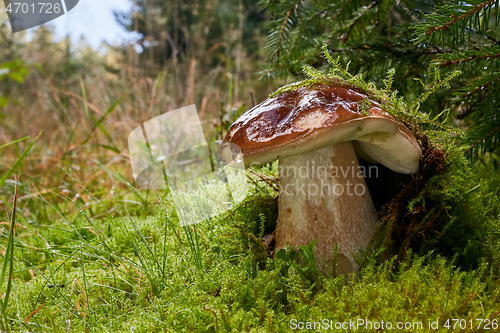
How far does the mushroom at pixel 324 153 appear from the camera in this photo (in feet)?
3.24

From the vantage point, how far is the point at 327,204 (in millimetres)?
1271

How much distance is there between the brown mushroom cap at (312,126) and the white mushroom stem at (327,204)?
0.60 ft

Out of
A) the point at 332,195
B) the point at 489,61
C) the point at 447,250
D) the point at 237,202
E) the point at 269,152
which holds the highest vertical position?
the point at 489,61

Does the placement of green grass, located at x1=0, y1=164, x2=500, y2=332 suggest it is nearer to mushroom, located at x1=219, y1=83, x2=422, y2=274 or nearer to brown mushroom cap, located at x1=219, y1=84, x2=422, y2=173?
mushroom, located at x1=219, y1=83, x2=422, y2=274

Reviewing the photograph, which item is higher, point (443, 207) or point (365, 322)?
point (443, 207)

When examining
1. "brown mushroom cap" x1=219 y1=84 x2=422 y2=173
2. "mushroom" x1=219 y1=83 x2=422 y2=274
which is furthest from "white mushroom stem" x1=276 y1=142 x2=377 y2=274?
"brown mushroom cap" x1=219 y1=84 x2=422 y2=173

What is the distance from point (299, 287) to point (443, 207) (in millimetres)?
638

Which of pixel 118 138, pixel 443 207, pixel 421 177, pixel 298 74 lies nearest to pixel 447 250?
pixel 443 207

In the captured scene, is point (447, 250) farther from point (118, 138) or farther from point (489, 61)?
point (118, 138)

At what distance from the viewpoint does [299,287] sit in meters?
1.10

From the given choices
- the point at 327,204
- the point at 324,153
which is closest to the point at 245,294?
the point at 327,204

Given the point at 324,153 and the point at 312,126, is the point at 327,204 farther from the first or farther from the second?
the point at 312,126

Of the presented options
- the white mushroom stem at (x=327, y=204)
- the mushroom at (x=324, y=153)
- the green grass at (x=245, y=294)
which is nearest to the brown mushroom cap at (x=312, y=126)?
the mushroom at (x=324, y=153)

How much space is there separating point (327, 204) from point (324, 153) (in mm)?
193
